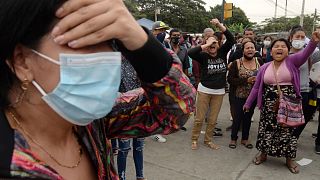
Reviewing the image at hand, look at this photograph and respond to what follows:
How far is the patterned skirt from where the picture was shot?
420 cm

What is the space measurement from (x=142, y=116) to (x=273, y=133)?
3.33m

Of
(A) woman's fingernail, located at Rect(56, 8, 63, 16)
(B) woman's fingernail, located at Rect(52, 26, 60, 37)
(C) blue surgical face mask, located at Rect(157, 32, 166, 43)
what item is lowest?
(C) blue surgical face mask, located at Rect(157, 32, 166, 43)

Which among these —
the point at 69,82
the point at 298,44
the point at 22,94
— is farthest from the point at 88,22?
the point at 298,44

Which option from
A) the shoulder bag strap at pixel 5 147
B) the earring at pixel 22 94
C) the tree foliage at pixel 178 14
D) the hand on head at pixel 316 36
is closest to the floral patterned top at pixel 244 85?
the hand on head at pixel 316 36

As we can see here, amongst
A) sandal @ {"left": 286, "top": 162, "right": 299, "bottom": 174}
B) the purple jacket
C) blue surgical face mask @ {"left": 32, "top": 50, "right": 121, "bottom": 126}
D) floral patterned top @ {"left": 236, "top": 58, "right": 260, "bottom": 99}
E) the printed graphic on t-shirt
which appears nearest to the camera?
blue surgical face mask @ {"left": 32, "top": 50, "right": 121, "bottom": 126}

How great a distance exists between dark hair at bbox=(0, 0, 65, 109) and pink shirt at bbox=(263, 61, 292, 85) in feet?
11.8

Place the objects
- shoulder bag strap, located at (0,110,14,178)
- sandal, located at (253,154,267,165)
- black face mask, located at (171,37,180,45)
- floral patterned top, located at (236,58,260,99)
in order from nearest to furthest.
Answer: shoulder bag strap, located at (0,110,14,178)
sandal, located at (253,154,267,165)
floral patterned top, located at (236,58,260,99)
black face mask, located at (171,37,180,45)

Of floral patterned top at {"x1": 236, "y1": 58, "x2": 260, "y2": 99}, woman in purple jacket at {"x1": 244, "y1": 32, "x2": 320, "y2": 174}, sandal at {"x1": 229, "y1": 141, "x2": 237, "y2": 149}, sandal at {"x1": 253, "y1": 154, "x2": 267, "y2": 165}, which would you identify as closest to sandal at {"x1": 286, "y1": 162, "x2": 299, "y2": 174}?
woman in purple jacket at {"x1": 244, "y1": 32, "x2": 320, "y2": 174}

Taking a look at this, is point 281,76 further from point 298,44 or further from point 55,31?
point 55,31

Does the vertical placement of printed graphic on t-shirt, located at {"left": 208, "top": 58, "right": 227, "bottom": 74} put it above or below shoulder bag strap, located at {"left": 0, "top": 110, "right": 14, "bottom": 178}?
below

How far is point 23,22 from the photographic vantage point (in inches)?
34.1

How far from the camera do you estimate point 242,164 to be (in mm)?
4438

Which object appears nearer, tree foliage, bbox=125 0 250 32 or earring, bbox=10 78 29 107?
earring, bbox=10 78 29 107

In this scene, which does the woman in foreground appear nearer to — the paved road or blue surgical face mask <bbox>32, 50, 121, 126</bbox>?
blue surgical face mask <bbox>32, 50, 121, 126</bbox>
